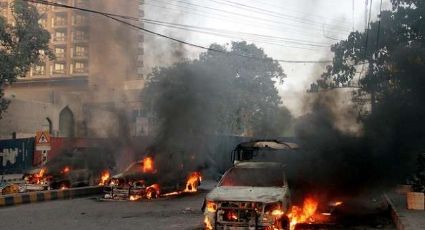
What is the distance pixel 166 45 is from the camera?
2350 cm

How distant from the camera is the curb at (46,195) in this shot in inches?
583

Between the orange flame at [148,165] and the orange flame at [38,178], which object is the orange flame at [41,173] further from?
the orange flame at [148,165]

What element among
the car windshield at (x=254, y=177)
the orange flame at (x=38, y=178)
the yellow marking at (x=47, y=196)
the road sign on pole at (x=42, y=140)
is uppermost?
→ the road sign on pole at (x=42, y=140)

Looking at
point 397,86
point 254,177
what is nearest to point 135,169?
point 254,177

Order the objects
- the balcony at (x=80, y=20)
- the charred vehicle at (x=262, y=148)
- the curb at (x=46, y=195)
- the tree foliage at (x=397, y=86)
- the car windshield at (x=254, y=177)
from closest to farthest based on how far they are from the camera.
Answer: the car windshield at (x=254, y=177)
the curb at (x=46, y=195)
the tree foliage at (x=397, y=86)
the charred vehicle at (x=262, y=148)
the balcony at (x=80, y=20)

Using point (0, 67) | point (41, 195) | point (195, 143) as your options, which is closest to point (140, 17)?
point (195, 143)

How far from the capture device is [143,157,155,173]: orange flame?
53.9 feet

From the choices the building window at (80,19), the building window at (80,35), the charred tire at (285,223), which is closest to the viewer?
the charred tire at (285,223)

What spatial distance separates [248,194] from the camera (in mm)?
8828

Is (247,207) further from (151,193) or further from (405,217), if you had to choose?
(151,193)

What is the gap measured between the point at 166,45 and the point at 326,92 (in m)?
8.18

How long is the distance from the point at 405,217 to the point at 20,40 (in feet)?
82.0

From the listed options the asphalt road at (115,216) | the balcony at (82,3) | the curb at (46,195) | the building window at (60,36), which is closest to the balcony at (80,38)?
the balcony at (82,3)

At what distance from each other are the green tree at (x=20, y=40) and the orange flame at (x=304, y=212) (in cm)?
2262
